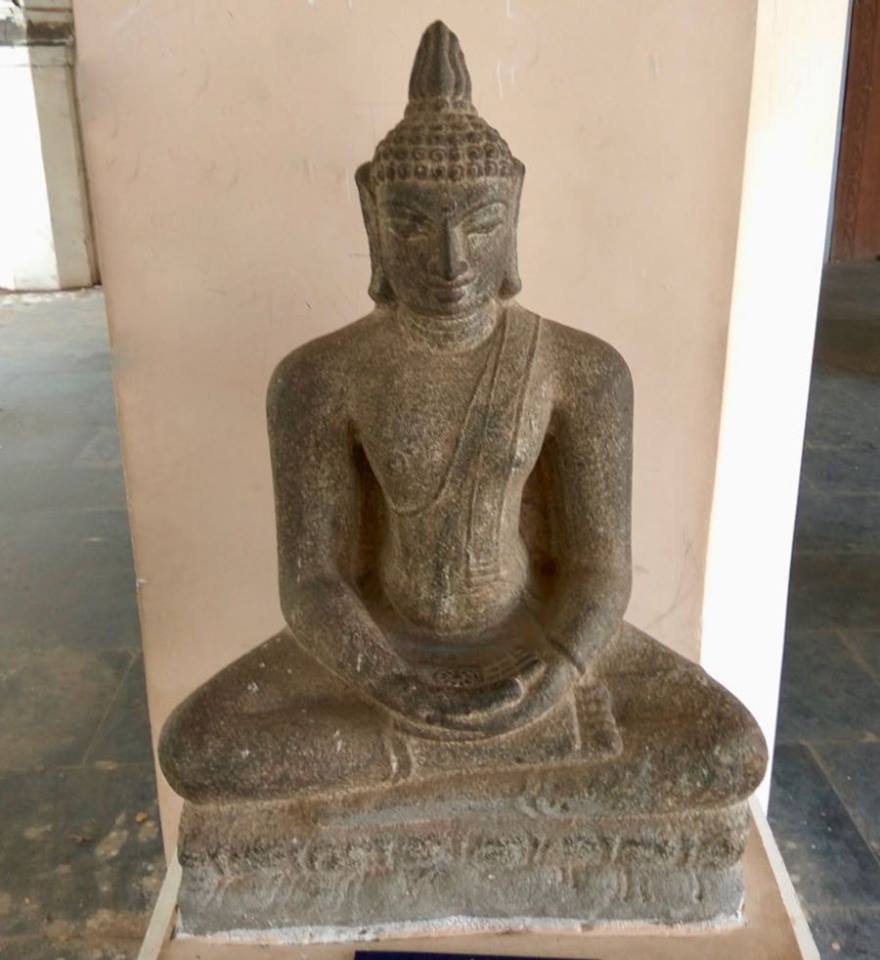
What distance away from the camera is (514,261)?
1.56 m

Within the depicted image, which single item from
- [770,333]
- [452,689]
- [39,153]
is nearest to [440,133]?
[452,689]

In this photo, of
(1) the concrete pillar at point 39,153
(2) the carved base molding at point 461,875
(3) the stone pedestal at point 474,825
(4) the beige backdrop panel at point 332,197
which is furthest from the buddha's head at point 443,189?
(1) the concrete pillar at point 39,153

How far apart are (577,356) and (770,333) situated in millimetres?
624

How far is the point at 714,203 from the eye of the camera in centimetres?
193

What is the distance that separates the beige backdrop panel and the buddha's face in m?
0.47

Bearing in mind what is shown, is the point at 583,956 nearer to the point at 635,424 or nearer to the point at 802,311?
the point at 635,424

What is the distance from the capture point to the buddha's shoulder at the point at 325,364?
158 centimetres

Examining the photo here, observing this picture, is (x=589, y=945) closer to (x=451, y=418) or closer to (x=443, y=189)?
(x=451, y=418)

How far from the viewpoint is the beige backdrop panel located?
1.84 metres

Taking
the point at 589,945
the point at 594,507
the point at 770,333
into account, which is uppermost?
the point at 770,333


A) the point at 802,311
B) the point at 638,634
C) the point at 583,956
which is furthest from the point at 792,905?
the point at 802,311

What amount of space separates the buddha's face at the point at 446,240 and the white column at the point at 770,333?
0.64 meters

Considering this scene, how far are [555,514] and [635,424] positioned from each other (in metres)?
0.46

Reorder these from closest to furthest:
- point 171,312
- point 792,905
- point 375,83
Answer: point 792,905 → point 375,83 → point 171,312
